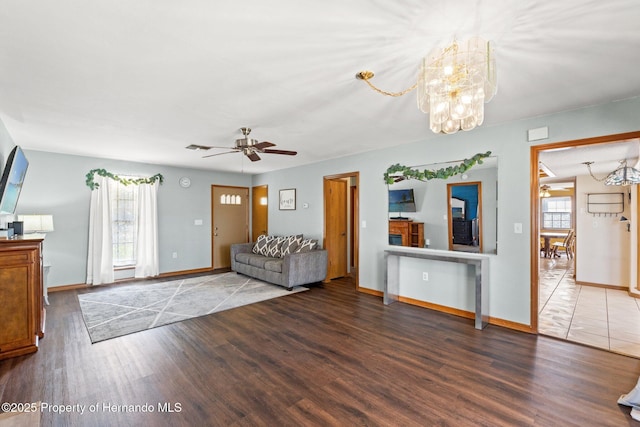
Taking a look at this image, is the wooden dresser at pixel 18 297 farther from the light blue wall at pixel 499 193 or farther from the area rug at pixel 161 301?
the light blue wall at pixel 499 193

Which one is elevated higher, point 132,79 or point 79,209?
point 132,79

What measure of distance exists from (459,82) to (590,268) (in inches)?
232

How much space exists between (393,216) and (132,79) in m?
3.68

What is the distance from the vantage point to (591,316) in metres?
3.74

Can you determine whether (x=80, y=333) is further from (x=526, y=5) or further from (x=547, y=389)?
(x=526, y=5)

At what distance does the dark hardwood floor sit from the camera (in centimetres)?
192

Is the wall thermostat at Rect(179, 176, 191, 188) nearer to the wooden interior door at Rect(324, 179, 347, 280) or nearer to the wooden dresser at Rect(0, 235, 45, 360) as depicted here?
the wooden interior door at Rect(324, 179, 347, 280)

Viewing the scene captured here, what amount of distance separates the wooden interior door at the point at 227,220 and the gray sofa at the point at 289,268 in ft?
4.37

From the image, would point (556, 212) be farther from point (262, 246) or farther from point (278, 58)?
point (278, 58)

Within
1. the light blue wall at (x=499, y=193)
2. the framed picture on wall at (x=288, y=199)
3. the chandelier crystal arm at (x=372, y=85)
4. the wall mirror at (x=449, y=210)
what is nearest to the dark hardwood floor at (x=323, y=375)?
the light blue wall at (x=499, y=193)

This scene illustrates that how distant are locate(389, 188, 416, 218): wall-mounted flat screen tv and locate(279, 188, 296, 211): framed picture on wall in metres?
2.50

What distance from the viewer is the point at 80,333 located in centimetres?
322

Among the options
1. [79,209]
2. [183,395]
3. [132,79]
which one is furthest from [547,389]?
[79,209]

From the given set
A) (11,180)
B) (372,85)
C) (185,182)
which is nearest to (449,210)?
(372,85)
